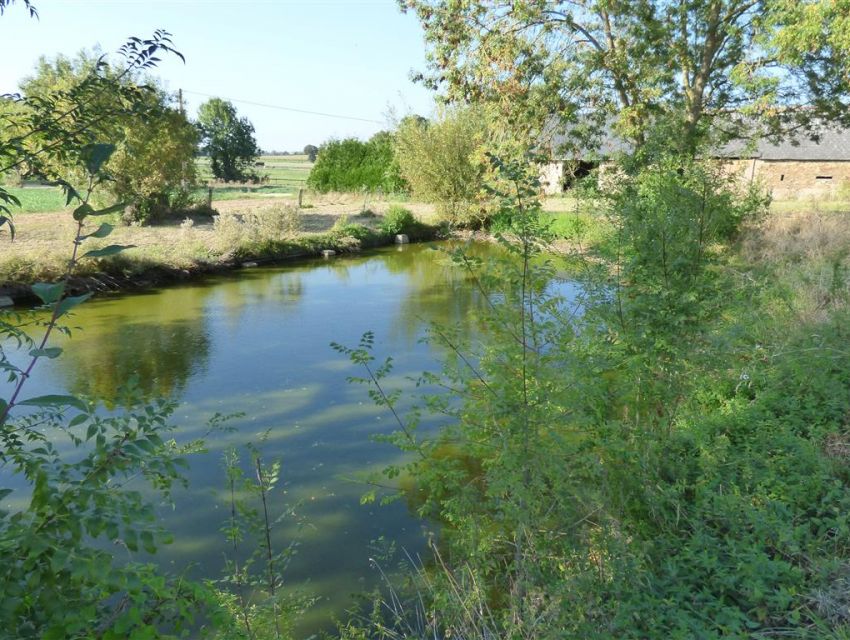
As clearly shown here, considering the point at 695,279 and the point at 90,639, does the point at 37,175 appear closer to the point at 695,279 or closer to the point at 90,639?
the point at 90,639

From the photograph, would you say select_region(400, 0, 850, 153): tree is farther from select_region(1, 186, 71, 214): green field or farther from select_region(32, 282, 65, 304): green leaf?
select_region(1, 186, 71, 214): green field

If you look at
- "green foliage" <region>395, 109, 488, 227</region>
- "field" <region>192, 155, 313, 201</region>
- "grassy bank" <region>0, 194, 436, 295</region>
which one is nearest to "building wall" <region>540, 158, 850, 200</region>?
"green foliage" <region>395, 109, 488, 227</region>

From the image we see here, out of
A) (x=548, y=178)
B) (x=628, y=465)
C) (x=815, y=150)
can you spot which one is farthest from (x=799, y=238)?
(x=815, y=150)

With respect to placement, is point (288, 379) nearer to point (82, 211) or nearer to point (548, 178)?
point (82, 211)

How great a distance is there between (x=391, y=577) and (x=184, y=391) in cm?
441

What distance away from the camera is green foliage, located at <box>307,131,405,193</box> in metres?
29.8

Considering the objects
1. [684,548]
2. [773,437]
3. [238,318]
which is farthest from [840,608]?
[238,318]

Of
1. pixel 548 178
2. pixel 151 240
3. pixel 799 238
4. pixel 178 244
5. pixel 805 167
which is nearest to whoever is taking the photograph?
pixel 799 238

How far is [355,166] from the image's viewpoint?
30.7 m

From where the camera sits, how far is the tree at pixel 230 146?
3991 cm

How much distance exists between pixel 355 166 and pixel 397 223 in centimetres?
1074

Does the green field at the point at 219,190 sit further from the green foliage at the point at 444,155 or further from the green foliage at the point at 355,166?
the green foliage at the point at 444,155

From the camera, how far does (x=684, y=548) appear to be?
3137mm

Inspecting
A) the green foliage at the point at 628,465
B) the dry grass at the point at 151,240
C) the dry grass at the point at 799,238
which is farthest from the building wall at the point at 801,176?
the green foliage at the point at 628,465
